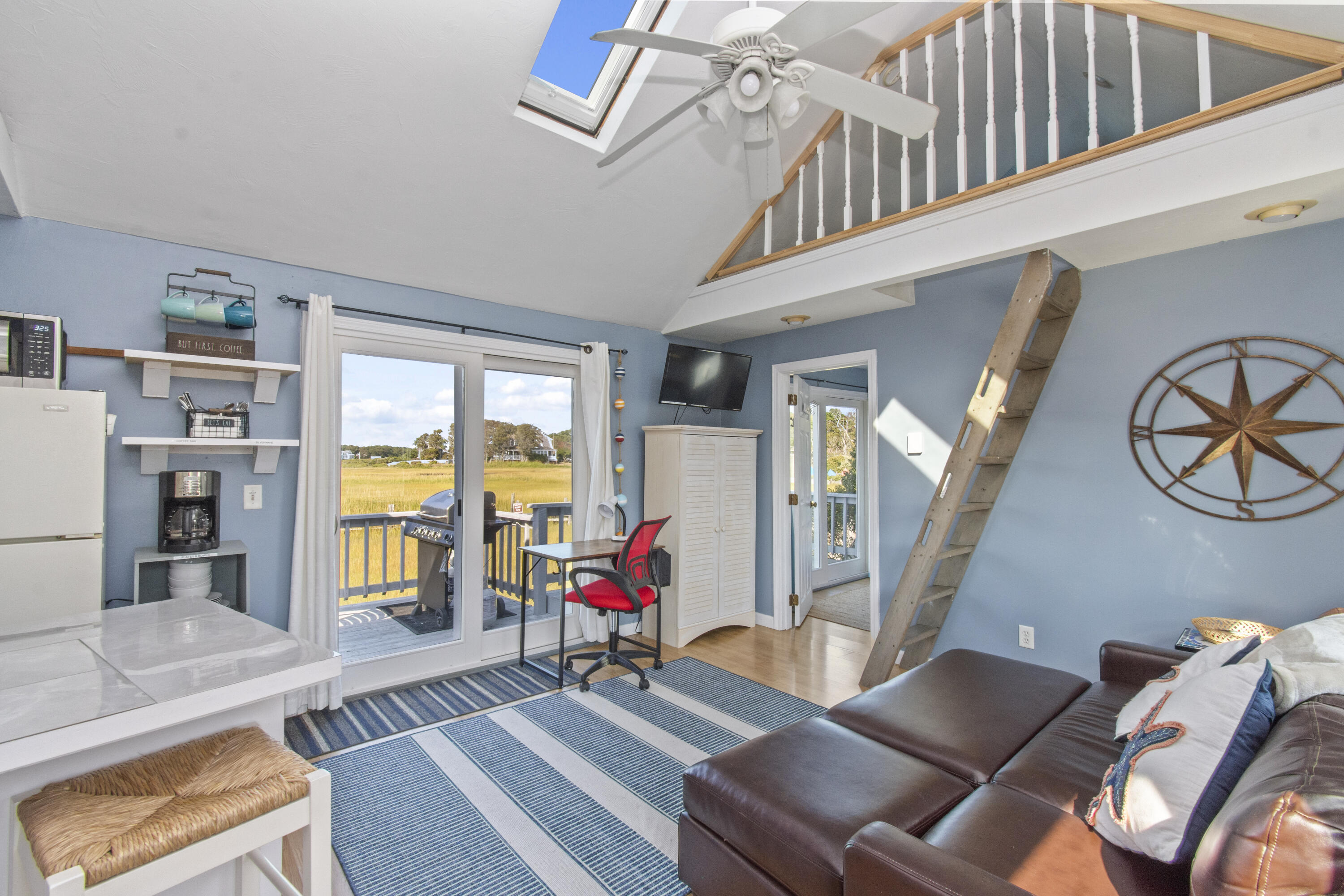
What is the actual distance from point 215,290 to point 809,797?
3.42 meters

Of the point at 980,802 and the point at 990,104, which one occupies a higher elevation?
the point at 990,104

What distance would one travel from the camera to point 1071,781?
1.58 metres

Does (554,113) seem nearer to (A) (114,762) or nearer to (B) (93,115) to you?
(B) (93,115)

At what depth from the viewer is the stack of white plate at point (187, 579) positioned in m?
2.53

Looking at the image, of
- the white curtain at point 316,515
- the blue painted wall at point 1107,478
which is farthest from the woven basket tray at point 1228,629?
the white curtain at point 316,515

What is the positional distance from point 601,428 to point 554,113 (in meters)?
2.03

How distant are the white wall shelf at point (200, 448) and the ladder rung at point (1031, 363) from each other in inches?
145

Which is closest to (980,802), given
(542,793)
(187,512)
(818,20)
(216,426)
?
(542,793)

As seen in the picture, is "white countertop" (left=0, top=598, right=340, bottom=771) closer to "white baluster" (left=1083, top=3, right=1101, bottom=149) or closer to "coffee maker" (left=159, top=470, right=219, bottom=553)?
"coffee maker" (left=159, top=470, right=219, bottom=553)

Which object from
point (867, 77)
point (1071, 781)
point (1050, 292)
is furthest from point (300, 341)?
point (1050, 292)

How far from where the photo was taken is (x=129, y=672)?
3.97 ft

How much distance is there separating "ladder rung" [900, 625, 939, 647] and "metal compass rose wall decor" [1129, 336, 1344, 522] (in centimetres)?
139

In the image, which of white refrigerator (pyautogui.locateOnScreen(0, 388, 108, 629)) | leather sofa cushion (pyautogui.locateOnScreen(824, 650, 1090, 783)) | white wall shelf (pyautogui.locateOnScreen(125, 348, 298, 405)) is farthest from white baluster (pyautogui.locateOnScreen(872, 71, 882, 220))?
white refrigerator (pyautogui.locateOnScreen(0, 388, 108, 629))

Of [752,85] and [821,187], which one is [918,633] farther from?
[752,85]
